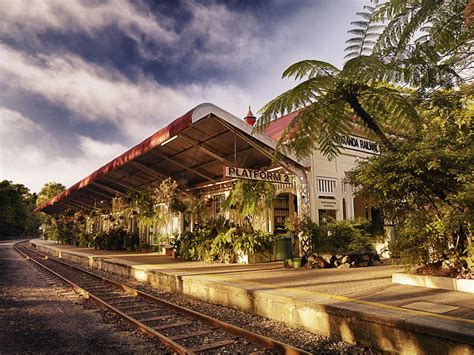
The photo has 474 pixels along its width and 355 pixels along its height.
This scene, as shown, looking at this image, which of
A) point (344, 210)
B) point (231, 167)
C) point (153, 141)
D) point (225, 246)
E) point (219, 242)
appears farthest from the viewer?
point (344, 210)

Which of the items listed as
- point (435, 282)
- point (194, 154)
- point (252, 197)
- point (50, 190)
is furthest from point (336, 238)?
point (50, 190)

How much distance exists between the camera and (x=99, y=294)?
909 centimetres

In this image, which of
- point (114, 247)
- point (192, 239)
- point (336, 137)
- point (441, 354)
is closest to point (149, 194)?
point (192, 239)

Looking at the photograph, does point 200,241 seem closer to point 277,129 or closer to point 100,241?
point 277,129

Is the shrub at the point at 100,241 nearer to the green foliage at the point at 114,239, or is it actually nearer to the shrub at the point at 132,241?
the green foliage at the point at 114,239

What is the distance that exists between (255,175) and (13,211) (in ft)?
202

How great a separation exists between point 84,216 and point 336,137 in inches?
1174

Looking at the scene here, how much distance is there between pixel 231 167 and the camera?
398 inches

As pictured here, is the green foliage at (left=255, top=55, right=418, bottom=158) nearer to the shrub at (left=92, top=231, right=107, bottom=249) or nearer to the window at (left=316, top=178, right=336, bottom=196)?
the window at (left=316, top=178, right=336, bottom=196)

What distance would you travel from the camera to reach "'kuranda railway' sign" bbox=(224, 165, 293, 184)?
1007 cm

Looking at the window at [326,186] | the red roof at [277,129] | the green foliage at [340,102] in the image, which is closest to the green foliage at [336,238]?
the window at [326,186]

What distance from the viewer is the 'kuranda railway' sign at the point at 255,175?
10.1m

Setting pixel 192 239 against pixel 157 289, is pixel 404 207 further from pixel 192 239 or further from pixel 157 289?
pixel 192 239

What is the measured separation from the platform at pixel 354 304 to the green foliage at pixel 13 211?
186 feet
